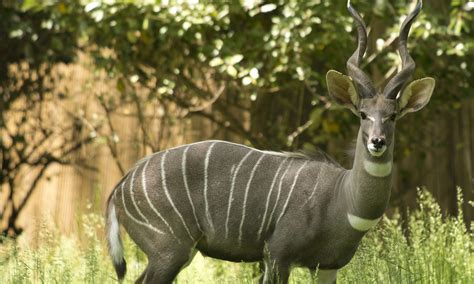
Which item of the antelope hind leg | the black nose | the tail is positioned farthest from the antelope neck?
the tail

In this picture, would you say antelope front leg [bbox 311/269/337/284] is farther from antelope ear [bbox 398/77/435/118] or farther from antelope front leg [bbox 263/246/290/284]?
antelope ear [bbox 398/77/435/118]

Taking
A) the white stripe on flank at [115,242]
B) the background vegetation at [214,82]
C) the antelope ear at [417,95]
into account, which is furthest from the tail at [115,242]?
the antelope ear at [417,95]

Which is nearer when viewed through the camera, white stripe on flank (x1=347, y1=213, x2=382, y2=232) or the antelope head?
the antelope head

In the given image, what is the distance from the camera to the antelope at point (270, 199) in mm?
4434

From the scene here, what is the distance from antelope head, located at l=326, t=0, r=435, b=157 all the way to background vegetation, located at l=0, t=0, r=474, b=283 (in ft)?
2.46

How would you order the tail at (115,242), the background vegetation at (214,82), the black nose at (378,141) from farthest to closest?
the background vegetation at (214,82) → the tail at (115,242) → the black nose at (378,141)

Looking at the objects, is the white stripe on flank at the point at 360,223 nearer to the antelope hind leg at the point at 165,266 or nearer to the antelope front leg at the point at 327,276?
the antelope front leg at the point at 327,276

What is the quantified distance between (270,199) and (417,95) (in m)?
0.87

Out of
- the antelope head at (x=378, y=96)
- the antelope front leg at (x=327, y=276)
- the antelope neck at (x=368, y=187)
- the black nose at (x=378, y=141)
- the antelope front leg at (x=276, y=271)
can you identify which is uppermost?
the antelope head at (x=378, y=96)

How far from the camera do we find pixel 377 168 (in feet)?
14.3

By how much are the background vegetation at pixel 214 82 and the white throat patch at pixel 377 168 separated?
0.55 m

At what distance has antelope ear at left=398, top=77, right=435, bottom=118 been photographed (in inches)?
178

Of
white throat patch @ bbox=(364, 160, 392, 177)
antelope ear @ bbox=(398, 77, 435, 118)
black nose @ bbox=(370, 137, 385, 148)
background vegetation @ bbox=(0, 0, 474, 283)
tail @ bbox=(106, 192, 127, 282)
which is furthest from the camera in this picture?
background vegetation @ bbox=(0, 0, 474, 283)

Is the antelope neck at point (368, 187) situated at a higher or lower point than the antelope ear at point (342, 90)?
lower
